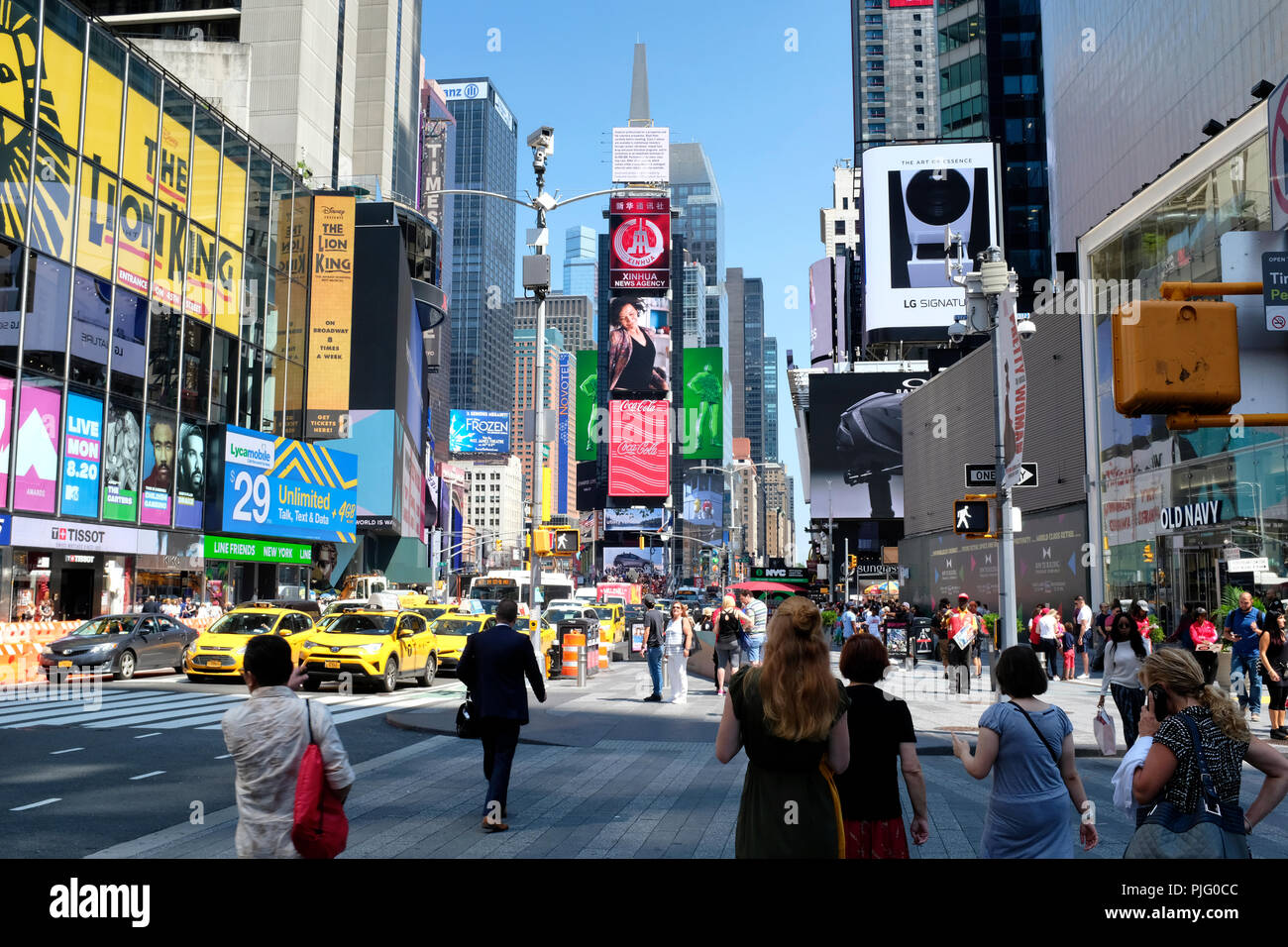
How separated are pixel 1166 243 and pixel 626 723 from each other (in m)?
25.2

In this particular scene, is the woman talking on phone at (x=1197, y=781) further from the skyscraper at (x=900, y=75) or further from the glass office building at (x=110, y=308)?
the skyscraper at (x=900, y=75)

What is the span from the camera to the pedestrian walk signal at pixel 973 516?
1434cm


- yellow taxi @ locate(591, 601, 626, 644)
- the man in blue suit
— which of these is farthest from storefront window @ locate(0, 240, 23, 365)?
the man in blue suit

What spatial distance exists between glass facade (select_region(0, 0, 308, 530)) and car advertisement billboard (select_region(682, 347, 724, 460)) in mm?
104274

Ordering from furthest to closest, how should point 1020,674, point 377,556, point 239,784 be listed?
point 377,556, point 1020,674, point 239,784

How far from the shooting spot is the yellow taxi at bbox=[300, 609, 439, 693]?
21125 millimetres

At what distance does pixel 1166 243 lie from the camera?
32375 millimetres

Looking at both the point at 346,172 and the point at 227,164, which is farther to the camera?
the point at 346,172

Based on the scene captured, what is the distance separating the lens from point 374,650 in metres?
21.2

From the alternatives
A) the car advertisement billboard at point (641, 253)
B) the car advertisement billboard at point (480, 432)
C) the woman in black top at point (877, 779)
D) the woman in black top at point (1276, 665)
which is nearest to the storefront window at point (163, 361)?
the woman in black top at point (1276, 665)

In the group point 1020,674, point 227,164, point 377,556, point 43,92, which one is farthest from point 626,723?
point 377,556

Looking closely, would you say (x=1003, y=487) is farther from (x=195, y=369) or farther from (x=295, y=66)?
(x=295, y=66)

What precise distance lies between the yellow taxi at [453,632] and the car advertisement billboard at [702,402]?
124m
